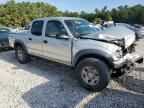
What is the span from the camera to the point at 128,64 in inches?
228

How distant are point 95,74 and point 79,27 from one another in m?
→ 1.73

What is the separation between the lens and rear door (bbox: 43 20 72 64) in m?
6.44

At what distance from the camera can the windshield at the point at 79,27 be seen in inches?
256

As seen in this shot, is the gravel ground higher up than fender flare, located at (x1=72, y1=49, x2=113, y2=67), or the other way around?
fender flare, located at (x1=72, y1=49, x2=113, y2=67)

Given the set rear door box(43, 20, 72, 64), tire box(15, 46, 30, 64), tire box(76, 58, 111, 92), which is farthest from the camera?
tire box(15, 46, 30, 64)

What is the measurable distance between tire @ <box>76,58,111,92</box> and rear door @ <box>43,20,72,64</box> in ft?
2.33

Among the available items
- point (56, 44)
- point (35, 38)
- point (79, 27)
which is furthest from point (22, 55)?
point (79, 27)

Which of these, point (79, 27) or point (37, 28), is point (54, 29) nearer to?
point (79, 27)

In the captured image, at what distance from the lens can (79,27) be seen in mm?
6797

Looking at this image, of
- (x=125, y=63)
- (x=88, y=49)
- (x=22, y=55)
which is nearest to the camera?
(x=125, y=63)

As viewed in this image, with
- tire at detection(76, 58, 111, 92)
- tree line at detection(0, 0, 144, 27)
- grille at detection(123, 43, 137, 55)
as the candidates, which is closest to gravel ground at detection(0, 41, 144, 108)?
tire at detection(76, 58, 111, 92)

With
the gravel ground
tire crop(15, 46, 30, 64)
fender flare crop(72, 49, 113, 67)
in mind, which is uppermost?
fender flare crop(72, 49, 113, 67)

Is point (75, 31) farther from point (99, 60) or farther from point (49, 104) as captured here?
point (49, 104)

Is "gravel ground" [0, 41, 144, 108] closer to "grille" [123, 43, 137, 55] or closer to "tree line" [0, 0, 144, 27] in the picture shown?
"grille" [123, 43, 137, 55]
